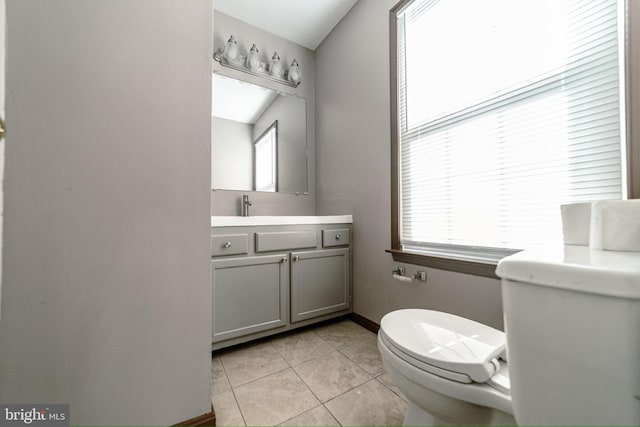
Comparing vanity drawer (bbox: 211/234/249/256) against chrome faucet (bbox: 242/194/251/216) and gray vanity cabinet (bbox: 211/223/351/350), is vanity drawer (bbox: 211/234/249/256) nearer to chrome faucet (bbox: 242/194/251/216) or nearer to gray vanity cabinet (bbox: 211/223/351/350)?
gray vanity cabinet (bbox: 211/223/351/350)

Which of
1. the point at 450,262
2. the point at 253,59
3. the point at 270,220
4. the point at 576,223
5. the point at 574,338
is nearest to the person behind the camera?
the point at 574,338

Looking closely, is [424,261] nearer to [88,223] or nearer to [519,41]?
[519,41]

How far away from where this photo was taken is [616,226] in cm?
63

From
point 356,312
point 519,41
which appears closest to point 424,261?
point 356,312

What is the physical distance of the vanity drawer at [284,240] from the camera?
155cm

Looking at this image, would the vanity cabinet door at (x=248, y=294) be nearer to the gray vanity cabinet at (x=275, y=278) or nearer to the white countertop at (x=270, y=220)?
the gray vanity cabinet at (x=275, y=278)

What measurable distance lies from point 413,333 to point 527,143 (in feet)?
3.08

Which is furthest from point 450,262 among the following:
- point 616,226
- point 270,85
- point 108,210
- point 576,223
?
point 270,85

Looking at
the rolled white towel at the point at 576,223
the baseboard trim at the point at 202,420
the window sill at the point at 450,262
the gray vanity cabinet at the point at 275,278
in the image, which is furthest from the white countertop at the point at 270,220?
the rolled white towel at the point at 576,223

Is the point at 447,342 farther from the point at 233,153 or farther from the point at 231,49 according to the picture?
the point at 231,49

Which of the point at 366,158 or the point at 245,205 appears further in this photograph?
the point at 245,205

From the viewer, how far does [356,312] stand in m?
1.92

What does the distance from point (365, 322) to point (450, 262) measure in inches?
33.2

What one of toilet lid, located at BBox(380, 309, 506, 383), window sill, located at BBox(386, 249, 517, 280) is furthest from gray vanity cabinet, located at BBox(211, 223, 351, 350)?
toilet lid, located at BBox(380, 309, 506, 383)
